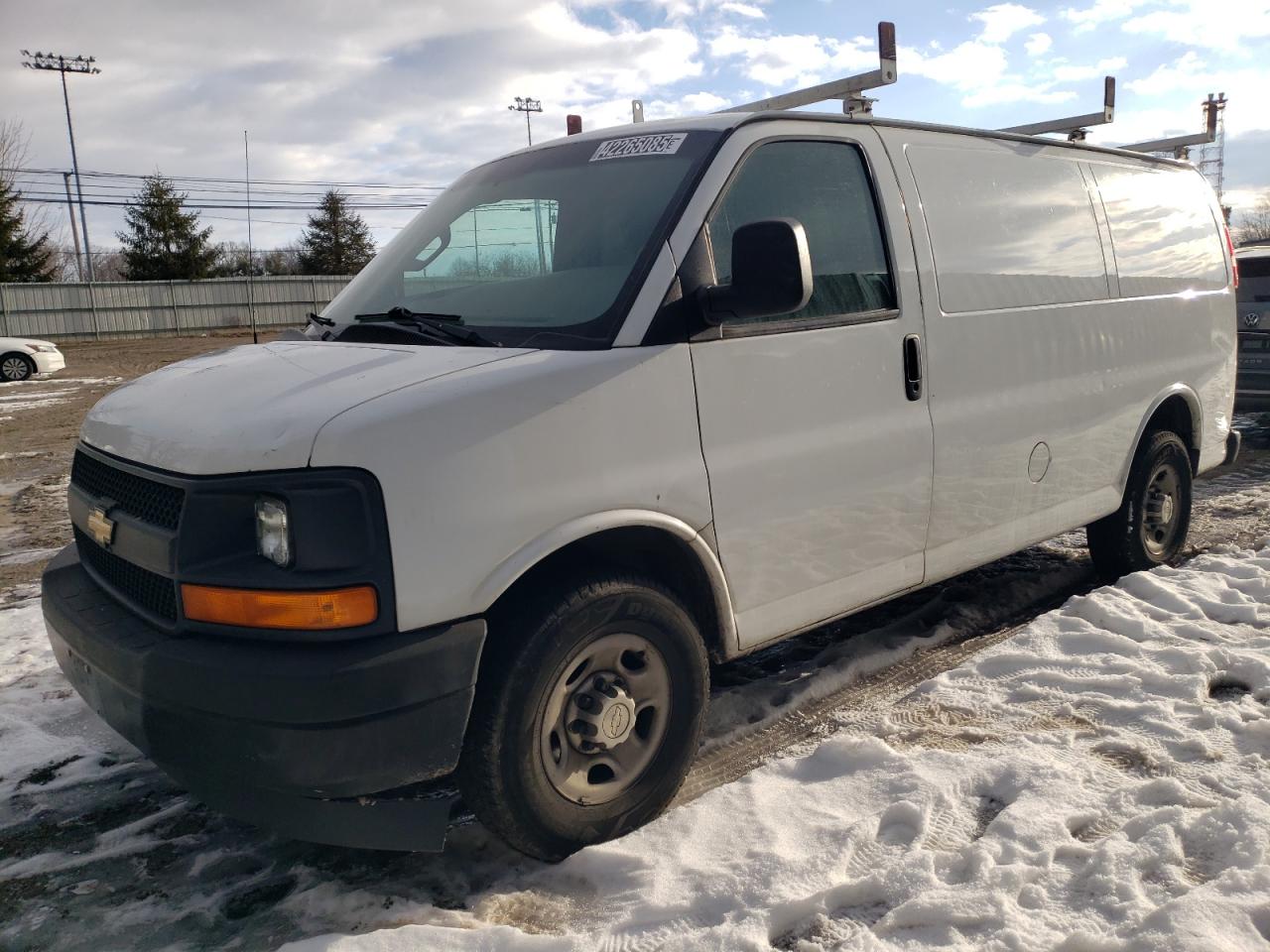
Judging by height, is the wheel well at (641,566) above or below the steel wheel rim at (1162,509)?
above

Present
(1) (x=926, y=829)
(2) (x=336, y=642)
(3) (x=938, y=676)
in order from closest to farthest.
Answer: (2) (x=336, y=642) < (1) (x=926, y=829) < (3) (x=938, y=676)

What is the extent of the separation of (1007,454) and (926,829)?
5.85ft

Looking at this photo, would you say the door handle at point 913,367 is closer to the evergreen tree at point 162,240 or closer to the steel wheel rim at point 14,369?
the steel wheel rim at point 14,369

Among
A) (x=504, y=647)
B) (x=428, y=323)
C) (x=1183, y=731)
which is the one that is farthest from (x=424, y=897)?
(x=1183, y=731)

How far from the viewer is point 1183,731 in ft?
11.2

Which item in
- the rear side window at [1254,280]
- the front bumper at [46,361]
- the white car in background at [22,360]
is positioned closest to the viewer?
the rear side window at [1254,280]

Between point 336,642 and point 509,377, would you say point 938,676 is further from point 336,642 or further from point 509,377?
point 336,642

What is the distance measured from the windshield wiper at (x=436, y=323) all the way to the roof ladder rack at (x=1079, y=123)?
3504 mm

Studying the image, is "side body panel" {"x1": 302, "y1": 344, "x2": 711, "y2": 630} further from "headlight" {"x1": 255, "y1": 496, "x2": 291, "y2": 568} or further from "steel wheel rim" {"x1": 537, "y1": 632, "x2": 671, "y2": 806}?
"steel wheel rim" {"x1": 537, "y1": 632, "x2": 671, "y2": 806}

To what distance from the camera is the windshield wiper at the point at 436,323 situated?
9.99ft

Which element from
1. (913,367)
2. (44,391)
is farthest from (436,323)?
(44,391)

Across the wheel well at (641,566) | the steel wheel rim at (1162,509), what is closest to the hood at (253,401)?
the wheel well at (641,566)

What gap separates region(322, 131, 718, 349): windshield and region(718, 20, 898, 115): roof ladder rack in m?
0.89

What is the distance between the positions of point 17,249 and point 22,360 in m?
25.0
